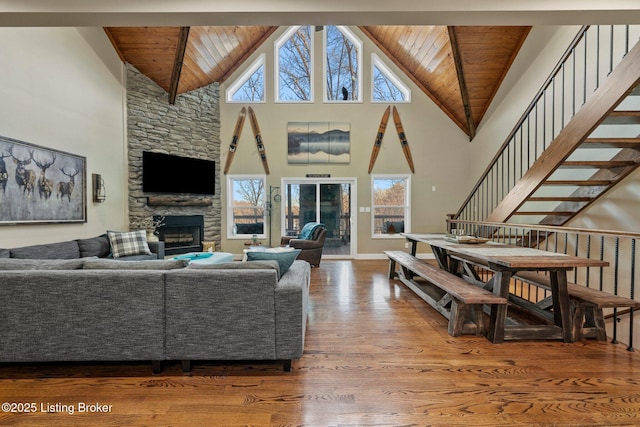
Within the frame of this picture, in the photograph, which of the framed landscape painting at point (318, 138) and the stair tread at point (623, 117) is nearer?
the stair tread at point (623, 117)

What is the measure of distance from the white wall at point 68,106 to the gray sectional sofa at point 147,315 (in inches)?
88.5

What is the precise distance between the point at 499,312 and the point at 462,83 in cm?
525

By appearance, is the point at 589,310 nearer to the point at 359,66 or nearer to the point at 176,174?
the point at 359,66

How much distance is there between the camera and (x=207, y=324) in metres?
2.21

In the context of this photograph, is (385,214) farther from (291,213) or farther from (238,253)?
(238,253)

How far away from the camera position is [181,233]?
6715mm

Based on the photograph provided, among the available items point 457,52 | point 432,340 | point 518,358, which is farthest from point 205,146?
point 518,358

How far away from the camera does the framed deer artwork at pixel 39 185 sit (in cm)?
366

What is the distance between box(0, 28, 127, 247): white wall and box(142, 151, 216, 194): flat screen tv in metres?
0.43

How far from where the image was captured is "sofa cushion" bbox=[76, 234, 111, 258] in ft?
14.7

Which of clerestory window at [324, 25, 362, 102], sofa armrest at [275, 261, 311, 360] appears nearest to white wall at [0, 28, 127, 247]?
sofa armrest at [275, 261, 311, 360]

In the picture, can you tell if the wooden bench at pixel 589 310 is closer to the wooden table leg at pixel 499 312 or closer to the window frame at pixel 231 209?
the wooden table leg at pixel 499 312

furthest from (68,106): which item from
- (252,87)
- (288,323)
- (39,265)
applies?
(288,323)

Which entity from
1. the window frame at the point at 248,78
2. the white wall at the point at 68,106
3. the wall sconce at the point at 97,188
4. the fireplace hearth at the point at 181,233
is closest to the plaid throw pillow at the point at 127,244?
the white wall at the point at 68,106
